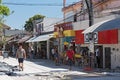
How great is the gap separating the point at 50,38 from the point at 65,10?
25.5 ft

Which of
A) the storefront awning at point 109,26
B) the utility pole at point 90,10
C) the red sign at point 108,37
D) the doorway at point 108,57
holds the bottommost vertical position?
the doorway at point 108,57

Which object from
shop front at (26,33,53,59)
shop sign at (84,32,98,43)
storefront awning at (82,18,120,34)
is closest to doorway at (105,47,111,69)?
shop sign at (84,32,98,43)

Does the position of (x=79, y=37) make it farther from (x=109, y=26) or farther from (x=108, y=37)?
(x=109, y=26)

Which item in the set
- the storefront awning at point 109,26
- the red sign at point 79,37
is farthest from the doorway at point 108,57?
the red sign at point 79,37

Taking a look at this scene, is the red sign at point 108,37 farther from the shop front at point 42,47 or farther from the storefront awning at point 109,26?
the shop front at point 42,47

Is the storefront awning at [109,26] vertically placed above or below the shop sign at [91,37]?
above

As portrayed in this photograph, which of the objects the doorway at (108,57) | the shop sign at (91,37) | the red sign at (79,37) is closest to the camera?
the shop sign at (91,37)

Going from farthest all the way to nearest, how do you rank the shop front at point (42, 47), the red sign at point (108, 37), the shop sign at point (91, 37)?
the shop front at point (42, 47), the red sign at point (108, 37), the shop sign at point (91, 37)

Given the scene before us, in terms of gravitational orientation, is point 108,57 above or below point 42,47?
below

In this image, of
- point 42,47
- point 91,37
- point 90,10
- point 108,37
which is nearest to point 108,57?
point 108,37

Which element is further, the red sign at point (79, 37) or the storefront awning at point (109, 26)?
the red sign at point (79, 37)

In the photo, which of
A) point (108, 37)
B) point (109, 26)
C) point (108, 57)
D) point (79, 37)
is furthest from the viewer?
point (79, 37)

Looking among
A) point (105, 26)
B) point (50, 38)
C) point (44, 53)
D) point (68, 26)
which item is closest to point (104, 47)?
point (105, 26)

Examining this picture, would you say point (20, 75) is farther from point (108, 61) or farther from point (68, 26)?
point (68, 26)
